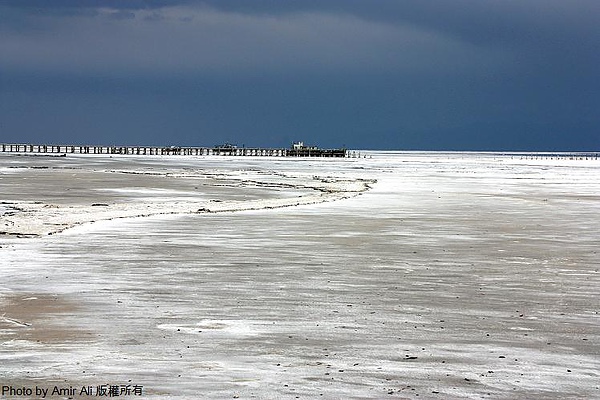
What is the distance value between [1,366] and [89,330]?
5.96 ft

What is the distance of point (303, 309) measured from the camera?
11.7m

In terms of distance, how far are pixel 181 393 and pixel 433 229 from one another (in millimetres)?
16695

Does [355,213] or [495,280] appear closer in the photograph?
[495,280]

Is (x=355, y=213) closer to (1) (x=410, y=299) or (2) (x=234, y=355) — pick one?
A: (1) (x=410, y=299)

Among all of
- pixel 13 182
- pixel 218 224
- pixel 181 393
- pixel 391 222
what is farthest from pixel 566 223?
pixel 13 182

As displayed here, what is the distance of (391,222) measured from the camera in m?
25.6

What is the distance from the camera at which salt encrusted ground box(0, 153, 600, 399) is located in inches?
316

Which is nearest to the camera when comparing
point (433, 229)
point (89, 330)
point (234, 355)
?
point (234, 355)

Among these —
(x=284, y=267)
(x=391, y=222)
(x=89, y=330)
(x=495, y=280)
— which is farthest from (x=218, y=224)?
(x=89, y=330)

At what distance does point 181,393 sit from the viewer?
7434mm

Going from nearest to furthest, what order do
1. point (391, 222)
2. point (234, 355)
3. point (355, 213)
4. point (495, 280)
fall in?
point (234, 355) < point (495, 280) < point (391, 222) < point (355, 213)

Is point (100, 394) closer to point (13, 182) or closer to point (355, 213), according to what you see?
point (355, 213)

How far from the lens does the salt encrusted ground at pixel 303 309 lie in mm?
8031

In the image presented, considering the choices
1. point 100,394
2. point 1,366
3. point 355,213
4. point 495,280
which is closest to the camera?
point 100,394
